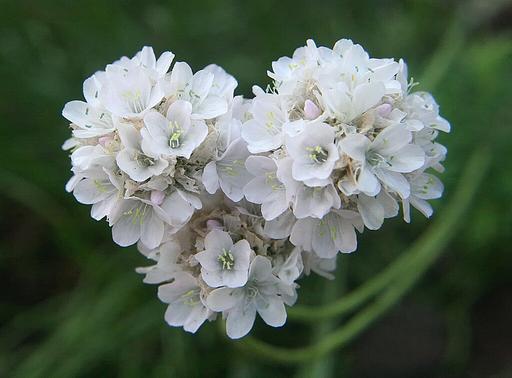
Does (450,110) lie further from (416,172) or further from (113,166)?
(113,166)

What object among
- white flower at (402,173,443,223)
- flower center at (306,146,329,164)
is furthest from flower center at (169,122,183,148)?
white flower at (402,173,443,223)

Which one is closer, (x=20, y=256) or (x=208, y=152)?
(x=208, y=152)

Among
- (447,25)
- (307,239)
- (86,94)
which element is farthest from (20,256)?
(447,25)

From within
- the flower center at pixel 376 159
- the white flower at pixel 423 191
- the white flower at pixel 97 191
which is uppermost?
the white flower at pixel 423 191

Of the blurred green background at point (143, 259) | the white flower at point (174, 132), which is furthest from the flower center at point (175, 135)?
the blurred green background at point (143, 259)

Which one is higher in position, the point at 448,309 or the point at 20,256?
the point at 448,309

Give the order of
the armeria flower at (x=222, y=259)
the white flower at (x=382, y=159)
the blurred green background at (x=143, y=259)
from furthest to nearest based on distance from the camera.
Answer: the blurred green background at (x=143, y=259) → the armeria flower at (x=222, y=259) → the white flower at (x=382, y=159)

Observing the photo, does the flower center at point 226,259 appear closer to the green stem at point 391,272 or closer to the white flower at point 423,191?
the white flower at point 423,191
